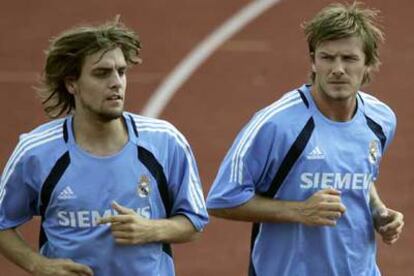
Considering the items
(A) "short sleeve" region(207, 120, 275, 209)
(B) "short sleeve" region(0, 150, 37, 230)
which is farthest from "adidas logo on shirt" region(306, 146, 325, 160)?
(B) "short sleeve" region(0, 150, 37, 230)

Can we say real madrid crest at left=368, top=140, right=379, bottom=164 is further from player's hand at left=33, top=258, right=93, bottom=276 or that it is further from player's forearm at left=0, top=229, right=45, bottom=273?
player's forearm at left=0, top=229, right=45, bottom=273

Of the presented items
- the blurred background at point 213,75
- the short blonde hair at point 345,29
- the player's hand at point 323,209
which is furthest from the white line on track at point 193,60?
the player's hand at point 323,209

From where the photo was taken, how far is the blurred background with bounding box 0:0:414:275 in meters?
7.17

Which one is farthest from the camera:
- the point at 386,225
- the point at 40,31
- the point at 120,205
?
the point at 40,31

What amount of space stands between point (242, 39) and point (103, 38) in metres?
2.91

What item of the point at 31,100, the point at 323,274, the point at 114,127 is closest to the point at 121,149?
the point at 114,127

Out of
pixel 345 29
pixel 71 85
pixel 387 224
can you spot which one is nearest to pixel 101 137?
pixel 71 85

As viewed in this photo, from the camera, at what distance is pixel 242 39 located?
292 inches

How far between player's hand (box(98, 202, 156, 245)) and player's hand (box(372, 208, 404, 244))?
2.73 ft

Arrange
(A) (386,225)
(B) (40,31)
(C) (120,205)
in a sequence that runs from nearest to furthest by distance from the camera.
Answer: (C) (120,205)
(A) (386,225)
(B) (40,31)

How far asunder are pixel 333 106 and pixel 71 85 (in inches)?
34.5

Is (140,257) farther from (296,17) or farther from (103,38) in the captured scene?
(296,17)

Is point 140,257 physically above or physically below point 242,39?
below

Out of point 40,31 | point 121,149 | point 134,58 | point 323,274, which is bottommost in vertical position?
point 323,274
